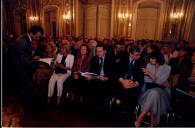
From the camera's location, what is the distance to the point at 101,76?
329 centimetres

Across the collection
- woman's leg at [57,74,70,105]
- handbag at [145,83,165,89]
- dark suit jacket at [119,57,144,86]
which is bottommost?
woman's leg at [57,74,70,105]

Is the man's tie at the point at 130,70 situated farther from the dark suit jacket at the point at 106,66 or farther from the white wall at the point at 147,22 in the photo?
the white wall at the point at 147,22

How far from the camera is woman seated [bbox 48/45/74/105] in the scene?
3.58m

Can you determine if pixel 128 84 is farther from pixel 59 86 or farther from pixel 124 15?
pixel 124 15

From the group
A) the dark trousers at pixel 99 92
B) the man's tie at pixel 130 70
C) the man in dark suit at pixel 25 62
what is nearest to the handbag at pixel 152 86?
the man's tie at pixel 130 70

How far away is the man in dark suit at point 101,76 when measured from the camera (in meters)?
3.10

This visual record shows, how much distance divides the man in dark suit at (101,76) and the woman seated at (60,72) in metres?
0.67

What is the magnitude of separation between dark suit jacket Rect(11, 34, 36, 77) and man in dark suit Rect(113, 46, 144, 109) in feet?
6.36

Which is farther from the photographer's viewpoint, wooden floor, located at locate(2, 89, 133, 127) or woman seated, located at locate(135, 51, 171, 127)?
wooden floor, located at locate(2, 89, 133, 127)

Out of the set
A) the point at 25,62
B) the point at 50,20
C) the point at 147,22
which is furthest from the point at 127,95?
the point at 50,20

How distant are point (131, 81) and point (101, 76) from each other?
66 cm

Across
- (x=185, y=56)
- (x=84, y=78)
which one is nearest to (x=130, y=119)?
(x=84, y=78)

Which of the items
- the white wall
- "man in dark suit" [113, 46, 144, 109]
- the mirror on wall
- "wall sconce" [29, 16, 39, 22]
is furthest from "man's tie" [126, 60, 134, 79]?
"wall sconce" [29, 16, 39, 22]

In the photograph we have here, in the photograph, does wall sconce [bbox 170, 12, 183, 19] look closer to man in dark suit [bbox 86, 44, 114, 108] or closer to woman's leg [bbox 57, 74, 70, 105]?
man in dark suit [bbox 86, 44, 114, 108]
